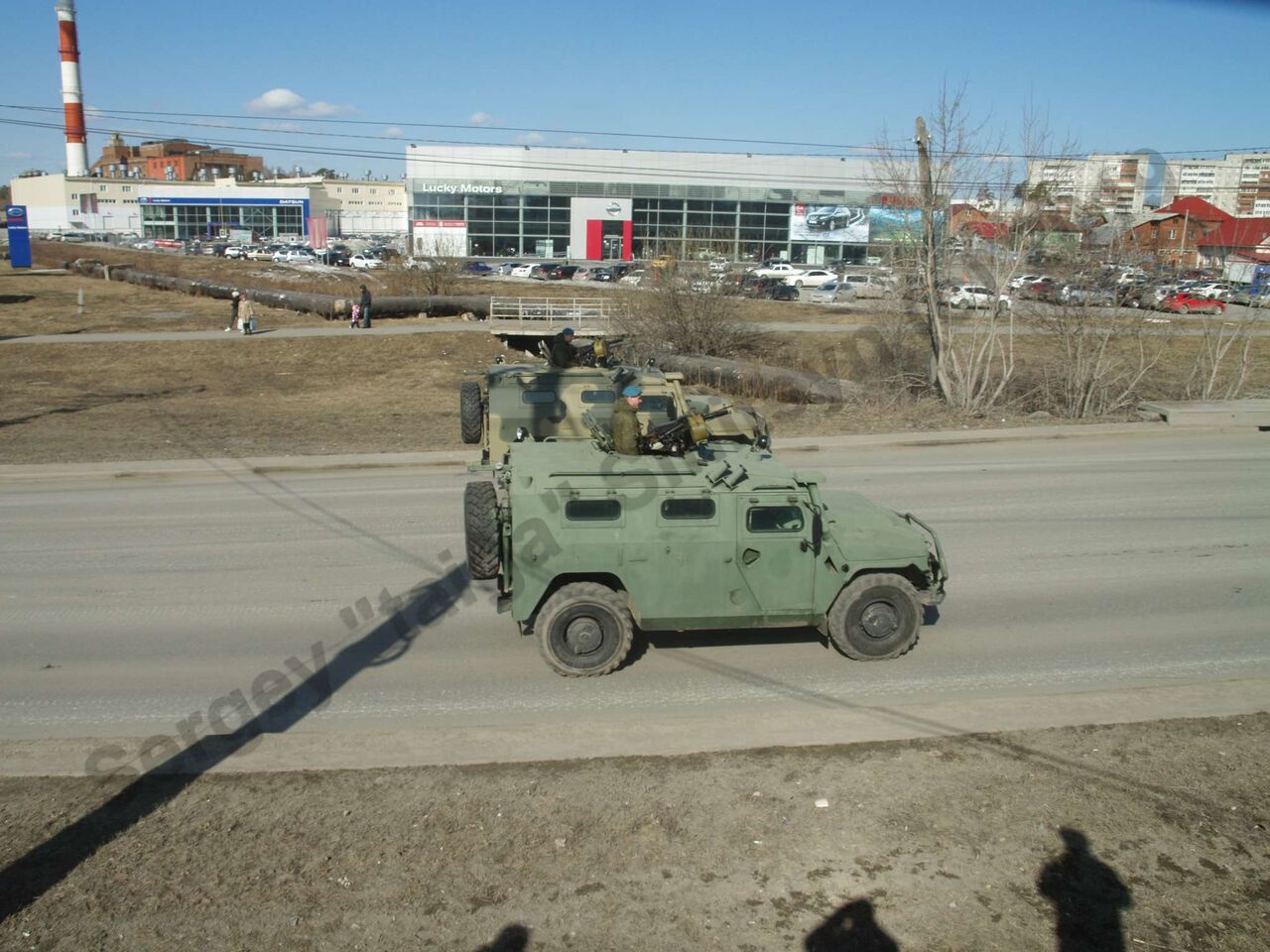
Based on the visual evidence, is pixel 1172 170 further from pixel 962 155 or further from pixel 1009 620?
pixel 1009 620

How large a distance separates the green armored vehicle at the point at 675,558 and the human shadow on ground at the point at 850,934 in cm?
315

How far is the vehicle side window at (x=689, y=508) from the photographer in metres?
8.09

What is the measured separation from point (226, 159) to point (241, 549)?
159456 mm

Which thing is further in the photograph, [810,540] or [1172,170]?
[1172,170]

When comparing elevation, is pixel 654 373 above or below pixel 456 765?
above

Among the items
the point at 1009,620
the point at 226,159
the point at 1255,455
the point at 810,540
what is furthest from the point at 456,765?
the point at 226,159

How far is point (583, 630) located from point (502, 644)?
4.13 ft

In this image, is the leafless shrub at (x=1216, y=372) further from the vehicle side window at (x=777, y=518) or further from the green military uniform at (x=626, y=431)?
the green military uniform at (x=626, y=431)

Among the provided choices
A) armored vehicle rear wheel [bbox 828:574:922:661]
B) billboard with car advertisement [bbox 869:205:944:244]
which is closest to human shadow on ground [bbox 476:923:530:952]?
armored vehicle rear wheel [bbox 828:574:922:661]

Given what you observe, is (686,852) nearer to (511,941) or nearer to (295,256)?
(511,941)

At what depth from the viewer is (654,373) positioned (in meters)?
15.0

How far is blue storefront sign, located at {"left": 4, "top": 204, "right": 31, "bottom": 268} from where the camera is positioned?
191 ft

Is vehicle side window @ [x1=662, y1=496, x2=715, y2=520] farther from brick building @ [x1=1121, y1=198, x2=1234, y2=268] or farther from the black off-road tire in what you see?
brick building @ [x1=1121, y1=198, x2=1234, y2=268]

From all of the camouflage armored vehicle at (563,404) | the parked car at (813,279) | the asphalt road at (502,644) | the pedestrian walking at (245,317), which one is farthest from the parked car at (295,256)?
the camouflage armored vehicle at (563,404)
